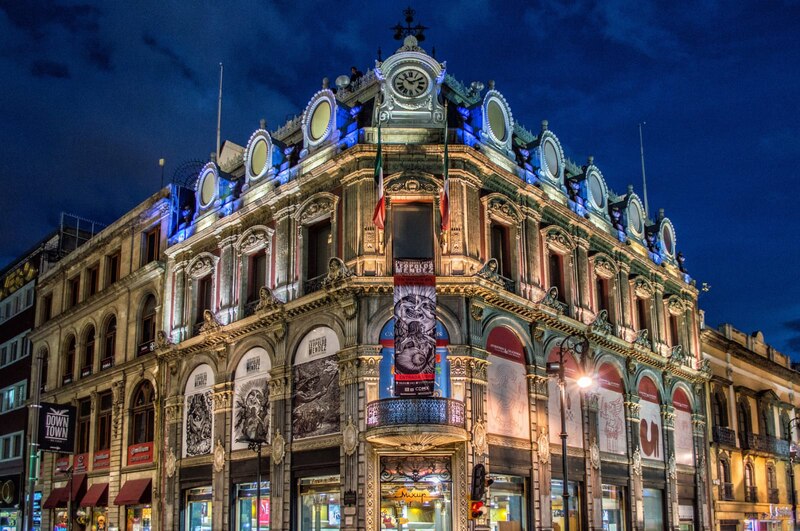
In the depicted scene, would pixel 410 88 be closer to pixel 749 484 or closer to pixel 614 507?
pixel 614 507

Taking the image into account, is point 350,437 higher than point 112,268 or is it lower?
lower

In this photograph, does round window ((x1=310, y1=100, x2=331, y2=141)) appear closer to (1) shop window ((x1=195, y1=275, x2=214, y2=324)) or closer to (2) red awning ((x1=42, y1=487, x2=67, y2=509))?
(1) shop window ((x1=195, y1=275, x2=214, y2=324))

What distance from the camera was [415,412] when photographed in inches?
1196

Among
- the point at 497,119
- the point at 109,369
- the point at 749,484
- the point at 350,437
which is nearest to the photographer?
the point at 350,437

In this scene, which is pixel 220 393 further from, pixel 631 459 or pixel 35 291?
pixel 35 291

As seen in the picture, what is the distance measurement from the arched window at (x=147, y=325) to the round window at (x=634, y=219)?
2547 centimetres

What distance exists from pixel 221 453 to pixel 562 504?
1461cm

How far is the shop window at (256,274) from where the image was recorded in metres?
39.3

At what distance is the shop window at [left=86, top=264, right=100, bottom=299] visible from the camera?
5291 cm

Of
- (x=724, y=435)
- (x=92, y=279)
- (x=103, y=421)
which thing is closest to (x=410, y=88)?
(x=103, y=421)

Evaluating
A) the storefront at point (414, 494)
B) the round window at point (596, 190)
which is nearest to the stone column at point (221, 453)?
the storefront at point (414, 494)

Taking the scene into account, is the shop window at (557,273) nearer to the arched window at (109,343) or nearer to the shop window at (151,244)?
the shop window at (151,244)

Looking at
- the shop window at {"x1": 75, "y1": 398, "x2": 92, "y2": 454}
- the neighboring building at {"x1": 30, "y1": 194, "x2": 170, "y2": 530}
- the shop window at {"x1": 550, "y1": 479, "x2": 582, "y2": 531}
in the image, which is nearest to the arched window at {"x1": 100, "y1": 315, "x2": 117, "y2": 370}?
the neighboring building at {"x1": 30, "y1": 194, "x2": 170, "y2": 530}

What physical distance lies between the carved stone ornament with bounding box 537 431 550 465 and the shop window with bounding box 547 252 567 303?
22.9ft
